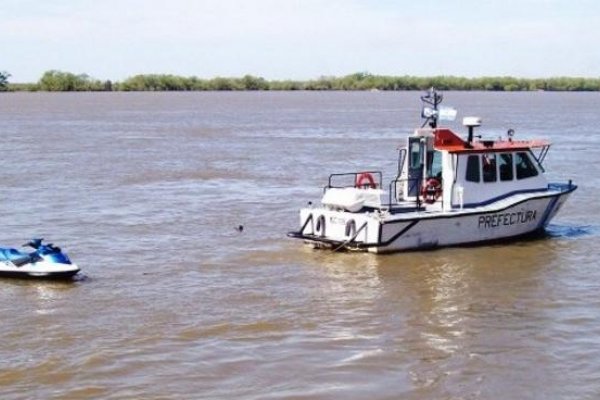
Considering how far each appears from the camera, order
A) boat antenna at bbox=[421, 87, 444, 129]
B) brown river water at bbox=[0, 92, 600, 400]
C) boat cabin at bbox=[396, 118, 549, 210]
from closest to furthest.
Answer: brown river water at bbox=[0, 92, 600, 400]
boat cabin at bbox=[396, 118, 549, 210]
boat antenna at bbox=[421, 87, 444, 129]

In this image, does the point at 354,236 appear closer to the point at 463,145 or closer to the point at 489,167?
the point at 463,145

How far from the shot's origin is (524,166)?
20281 millimetres

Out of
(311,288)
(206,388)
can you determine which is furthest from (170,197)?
(206,388)

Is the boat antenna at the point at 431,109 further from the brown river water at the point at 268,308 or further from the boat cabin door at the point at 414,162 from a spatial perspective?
the brown river water at the point at 268,308

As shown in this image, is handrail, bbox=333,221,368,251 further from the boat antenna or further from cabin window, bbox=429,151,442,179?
the boat antenna

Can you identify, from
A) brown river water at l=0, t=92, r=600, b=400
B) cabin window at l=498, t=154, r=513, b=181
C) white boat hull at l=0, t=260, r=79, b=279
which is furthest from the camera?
cabin window at l=498, t=154, r=513, b=181

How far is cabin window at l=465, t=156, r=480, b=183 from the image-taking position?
1948 centimetres

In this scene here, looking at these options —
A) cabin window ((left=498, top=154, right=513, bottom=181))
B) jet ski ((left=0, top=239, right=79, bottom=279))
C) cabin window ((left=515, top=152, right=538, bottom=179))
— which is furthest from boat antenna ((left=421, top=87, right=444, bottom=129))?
jet ski ((left=0, top=239, right=79, bottom=279))

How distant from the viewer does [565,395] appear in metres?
11.4

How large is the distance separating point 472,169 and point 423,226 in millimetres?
1666

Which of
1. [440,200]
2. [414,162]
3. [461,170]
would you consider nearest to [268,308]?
[440,200]

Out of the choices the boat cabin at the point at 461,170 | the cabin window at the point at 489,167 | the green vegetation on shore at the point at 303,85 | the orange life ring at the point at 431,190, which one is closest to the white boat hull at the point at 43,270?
the boat cabin at the point at 461,170

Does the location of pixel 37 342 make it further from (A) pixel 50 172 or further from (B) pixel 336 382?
(A) pixel 50 172

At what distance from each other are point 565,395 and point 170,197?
1689 centimetres
